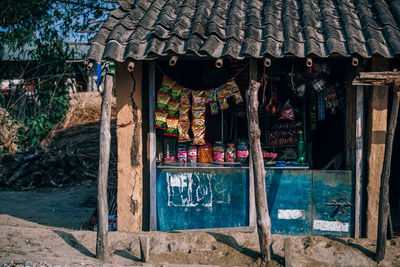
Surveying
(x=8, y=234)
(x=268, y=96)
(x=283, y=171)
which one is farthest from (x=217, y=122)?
(x=8, y=234)

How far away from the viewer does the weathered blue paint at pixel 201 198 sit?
6.20m

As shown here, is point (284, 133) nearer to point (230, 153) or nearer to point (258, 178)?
point (230, 153)

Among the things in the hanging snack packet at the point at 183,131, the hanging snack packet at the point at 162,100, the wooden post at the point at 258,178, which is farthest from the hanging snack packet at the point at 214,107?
the wooden post at the point at 258,178

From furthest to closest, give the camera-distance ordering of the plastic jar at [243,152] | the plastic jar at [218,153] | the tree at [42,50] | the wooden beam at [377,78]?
1. the tree at [42,50]
2. the plastic jar at [218,153]
3. the plastic jar at [243,152]
4. the wooden beam at [377,78]

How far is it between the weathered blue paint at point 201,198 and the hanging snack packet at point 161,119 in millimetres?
735

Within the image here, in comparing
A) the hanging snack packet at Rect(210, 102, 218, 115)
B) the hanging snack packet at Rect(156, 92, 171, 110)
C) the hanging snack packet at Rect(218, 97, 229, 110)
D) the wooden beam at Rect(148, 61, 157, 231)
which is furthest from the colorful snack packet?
the wooden beam at Rect(148, 61, 157, 231)

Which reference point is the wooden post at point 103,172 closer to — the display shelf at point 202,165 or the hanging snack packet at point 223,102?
the display shelf at point 202,165

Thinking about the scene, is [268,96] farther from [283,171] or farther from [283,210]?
[283,210]

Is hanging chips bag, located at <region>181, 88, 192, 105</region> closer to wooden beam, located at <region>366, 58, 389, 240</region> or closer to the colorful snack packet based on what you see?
the colorful snack packet

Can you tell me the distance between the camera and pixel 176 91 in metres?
6.30

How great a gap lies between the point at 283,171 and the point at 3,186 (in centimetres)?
824

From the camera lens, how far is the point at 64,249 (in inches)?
223

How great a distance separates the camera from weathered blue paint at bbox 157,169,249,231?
244 inches

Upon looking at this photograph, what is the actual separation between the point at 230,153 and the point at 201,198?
0.93 meters
